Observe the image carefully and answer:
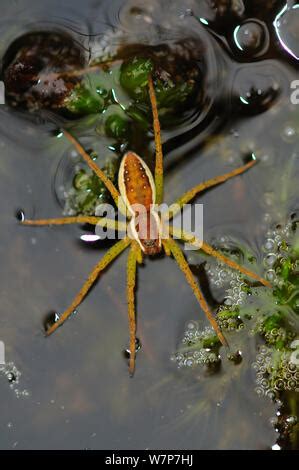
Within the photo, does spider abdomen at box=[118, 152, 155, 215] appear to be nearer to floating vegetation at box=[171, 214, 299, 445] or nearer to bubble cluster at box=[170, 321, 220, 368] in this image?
floating vegetation at box=[171, 214, 299, 445]

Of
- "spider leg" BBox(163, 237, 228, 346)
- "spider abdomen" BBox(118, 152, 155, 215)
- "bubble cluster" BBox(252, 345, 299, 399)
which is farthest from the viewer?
"bubble cluster" BBox(252, 345, 299, 399)

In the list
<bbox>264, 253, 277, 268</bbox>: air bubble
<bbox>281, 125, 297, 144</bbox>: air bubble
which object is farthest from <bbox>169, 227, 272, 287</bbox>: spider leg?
<bbox>281, 125, 297, 144</bbox>: air bubble

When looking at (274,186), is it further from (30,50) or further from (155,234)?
(30,50)

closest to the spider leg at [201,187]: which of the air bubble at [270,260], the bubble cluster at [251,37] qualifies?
the air bubble at [270,260]

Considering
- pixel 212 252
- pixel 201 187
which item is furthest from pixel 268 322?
pixel 201 187

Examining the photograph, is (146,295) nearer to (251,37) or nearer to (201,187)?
(201,187)
